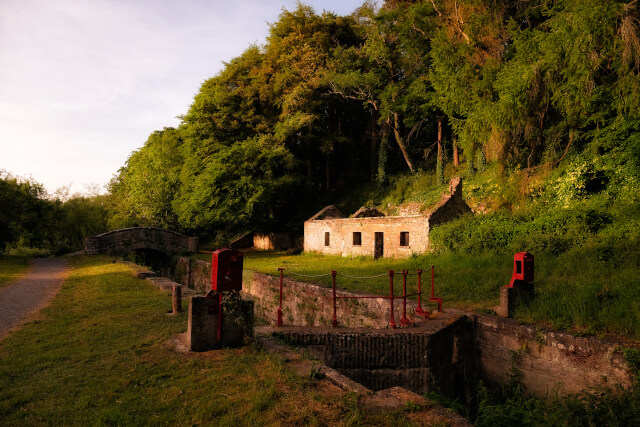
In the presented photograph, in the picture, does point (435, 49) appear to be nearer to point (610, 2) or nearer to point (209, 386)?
point (610, 2)

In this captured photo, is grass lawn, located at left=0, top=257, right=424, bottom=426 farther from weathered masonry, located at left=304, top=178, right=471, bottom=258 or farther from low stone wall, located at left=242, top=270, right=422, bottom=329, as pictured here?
weathered masonry, located at left=304, top=178, right=471, bottom=258

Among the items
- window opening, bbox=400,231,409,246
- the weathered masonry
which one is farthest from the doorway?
window opening, bbox=400,231,409,246

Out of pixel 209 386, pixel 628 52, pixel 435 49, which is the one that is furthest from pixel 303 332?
pixel 435 49

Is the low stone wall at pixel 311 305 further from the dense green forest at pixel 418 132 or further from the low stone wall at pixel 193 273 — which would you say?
the dense green forest at pixel 418 132

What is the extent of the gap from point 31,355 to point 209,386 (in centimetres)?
319

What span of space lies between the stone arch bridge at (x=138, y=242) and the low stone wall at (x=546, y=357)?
67.1 feet

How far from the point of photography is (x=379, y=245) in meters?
18.2

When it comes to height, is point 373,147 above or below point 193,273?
above

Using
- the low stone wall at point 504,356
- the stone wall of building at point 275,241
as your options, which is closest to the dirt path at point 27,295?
the low stone wall at point 504,356

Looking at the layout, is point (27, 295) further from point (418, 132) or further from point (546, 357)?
point (418, 132)

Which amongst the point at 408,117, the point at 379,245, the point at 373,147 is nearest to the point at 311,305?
the point at 379,245

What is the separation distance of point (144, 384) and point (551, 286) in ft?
27.5

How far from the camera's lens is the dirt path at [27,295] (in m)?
7.38

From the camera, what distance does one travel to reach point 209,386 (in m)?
4.10
